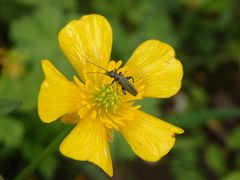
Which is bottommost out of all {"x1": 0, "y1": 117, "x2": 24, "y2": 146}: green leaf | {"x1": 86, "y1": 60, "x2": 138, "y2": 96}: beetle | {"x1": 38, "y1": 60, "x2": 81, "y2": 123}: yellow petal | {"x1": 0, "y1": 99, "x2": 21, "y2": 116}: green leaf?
{"x1": 0, "y1": 117, "x2": 24, "y2": 146}: green leaf

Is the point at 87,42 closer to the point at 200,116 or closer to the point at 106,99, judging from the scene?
the point at 106,99

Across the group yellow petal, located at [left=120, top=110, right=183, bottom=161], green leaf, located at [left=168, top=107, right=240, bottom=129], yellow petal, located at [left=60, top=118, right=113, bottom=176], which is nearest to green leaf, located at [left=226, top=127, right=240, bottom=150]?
green leaf, located at [left=168, top=107, right=240, bottom=129]

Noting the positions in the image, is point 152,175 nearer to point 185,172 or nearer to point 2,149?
point 185,172

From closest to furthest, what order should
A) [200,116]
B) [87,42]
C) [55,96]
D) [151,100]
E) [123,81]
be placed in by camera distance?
[55,96], [123,81], [87,42], [200,116], [151,100]

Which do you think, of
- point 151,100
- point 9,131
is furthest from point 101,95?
point 151,100

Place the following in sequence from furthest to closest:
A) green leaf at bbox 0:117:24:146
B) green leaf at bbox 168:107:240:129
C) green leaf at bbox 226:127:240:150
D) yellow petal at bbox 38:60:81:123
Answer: green leaf at bbox 226:127:240:150 < green leaf at bbox 168:107:240:129 < green leaf at bbox 0:117:24:146 < yellow petal at bbox 38:60:81:123

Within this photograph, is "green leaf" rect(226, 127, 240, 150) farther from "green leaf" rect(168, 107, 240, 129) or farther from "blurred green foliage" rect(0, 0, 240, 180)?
"green leaf" rect(168, 107, 240, 129)

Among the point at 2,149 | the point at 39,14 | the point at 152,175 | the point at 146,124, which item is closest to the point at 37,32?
the point at 39,14
